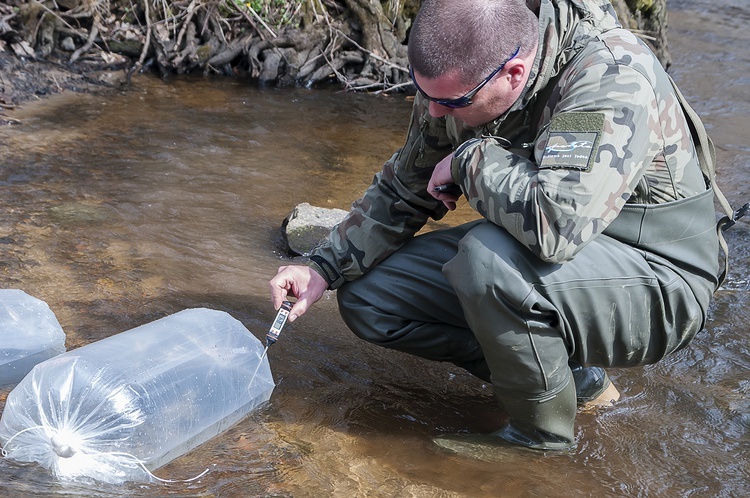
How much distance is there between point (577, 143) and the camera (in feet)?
7.63

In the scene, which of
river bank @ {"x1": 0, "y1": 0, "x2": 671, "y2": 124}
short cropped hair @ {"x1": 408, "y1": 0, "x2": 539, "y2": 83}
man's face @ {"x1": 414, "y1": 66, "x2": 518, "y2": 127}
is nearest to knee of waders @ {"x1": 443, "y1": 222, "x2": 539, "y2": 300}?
man's face @ {"x1": 414, "y1": 66, "x2": 518, "y2": 127}

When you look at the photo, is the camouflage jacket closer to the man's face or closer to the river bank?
the man's face

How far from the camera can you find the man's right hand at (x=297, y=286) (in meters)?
2.78

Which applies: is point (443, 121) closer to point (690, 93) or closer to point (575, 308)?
point (575, 308)

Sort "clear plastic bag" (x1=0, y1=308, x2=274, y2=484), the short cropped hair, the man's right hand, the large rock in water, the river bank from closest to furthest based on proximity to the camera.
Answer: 1. "clear plastic bag" (x1=0, y1=308, x2=274, y2=484)
2. the short cropped hair
3. the man's right hand
4. the large rock in water
5. the river bank

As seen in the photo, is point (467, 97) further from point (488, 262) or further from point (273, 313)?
point (273, 313)

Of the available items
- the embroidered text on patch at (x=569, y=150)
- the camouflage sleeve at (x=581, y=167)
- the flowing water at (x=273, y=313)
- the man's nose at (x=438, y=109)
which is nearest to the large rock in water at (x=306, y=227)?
the flowing water at (x=273, y=313)

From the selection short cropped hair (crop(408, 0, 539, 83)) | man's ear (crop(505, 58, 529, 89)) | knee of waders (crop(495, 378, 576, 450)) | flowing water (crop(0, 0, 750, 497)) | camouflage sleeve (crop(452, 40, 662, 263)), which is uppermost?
short cropped hair (crop(408, 0, 539, 83))

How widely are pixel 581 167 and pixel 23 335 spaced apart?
1.84 m

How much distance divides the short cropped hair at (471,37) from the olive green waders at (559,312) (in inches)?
18.9

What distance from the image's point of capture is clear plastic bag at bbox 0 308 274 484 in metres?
2.26

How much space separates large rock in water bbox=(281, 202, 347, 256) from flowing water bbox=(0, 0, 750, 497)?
0.10 meters

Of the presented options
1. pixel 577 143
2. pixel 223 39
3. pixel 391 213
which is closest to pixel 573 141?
pixel 577 143

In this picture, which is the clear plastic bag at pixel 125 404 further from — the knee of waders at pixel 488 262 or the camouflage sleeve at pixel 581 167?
the camouflage sleeve at pixel 581 167
